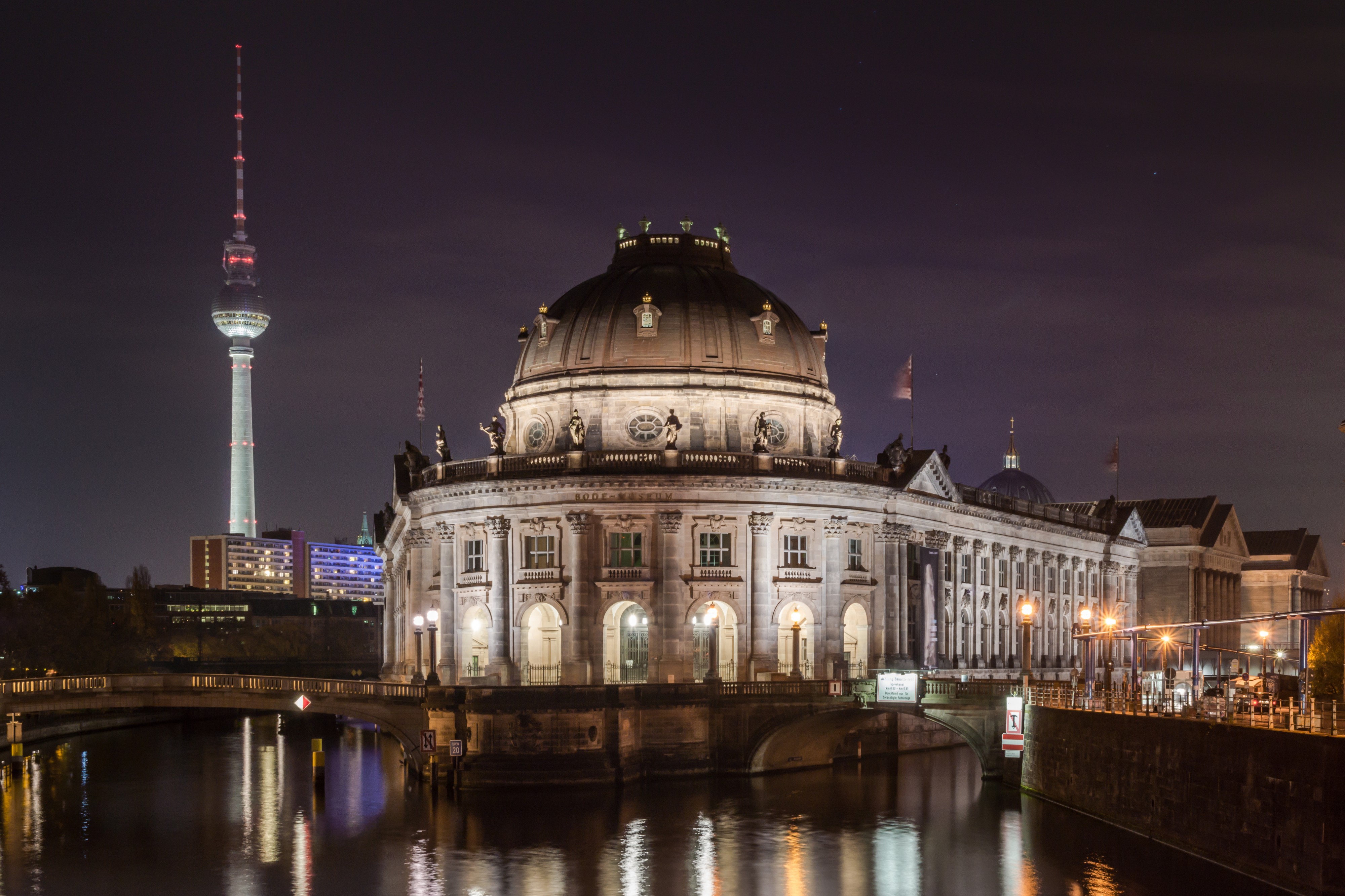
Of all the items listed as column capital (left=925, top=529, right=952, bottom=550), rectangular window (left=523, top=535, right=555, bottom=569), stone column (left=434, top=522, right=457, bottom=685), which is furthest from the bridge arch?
stone column (left=434, top=522, right=457, bottom=685)

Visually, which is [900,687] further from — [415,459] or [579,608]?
[415,459]

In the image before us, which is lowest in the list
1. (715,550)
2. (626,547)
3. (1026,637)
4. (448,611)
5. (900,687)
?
(900,687)

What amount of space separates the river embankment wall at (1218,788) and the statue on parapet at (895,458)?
32.8 metres

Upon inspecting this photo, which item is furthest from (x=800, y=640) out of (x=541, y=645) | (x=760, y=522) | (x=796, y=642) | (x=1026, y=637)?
(x=1026, y=637)

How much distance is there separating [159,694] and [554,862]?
33.9 metres

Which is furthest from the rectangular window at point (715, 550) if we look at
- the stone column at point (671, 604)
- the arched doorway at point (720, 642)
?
the arched doorway at point (720, 642)

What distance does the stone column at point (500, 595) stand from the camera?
9694 centimetres

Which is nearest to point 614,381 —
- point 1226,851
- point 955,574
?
point 955,574

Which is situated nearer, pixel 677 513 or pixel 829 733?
pixel 829 733

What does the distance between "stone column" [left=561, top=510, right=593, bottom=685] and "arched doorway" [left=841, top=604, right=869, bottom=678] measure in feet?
53.8

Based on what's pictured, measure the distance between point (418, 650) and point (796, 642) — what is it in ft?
81.3

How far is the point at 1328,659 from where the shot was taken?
87.9 metres

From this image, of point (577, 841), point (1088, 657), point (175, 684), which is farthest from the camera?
point (175, 684)

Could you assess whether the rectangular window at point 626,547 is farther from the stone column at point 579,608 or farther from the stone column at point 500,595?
the stone column at point 500,595
